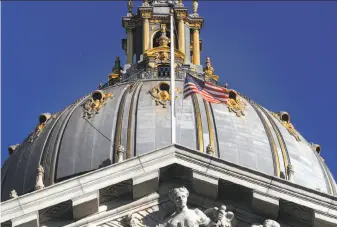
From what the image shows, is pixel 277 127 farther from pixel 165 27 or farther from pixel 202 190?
pixel 202 190

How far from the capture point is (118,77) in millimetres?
114938

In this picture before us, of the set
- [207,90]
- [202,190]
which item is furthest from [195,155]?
[207,90]

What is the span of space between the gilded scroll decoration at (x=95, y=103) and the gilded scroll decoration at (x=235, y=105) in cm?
616

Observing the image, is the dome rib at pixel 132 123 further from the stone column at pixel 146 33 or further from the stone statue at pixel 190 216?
the stone statue at pixel 190 216

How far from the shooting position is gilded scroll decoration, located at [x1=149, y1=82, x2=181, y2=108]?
10437 centimetres

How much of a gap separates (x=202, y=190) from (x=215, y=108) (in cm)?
4247

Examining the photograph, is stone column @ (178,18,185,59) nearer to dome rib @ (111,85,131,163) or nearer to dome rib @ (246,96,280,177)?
dome rib @ (111,85,131,163)

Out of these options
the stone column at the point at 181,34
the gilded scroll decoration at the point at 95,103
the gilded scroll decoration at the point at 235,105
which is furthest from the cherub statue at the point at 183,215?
the stone column at the point at 181,34

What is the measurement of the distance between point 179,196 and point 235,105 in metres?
44.0

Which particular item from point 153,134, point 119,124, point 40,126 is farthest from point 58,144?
point 40,126

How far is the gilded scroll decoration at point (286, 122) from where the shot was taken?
348 ft

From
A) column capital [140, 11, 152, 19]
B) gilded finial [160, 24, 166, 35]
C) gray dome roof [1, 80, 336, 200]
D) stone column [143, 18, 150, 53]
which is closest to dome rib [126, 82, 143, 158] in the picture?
gray dome roof [1, 80, 336, 200]

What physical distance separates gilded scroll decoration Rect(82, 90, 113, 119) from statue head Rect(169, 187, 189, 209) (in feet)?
138

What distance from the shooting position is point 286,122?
10800 centimetres
